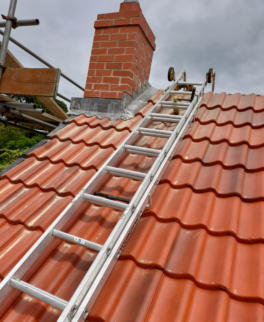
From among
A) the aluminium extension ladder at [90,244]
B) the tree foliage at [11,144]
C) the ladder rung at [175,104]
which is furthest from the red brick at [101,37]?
the tree foliage at [11,144]

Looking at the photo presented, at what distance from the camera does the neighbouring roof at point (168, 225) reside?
1.35 m

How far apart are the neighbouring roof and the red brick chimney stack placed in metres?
0.91

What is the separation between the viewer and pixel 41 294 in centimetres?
134

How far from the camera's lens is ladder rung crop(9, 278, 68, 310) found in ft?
4.21

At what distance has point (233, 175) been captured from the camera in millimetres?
2229

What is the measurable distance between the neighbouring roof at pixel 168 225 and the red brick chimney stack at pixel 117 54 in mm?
908

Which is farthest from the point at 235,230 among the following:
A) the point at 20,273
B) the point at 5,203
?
the point at 5,203

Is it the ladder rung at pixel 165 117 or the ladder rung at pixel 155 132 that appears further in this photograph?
the ladder rung at pixel 165 117

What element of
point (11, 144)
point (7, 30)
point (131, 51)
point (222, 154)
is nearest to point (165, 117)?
point (222, 154)

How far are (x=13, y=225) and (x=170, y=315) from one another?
4.70 feet

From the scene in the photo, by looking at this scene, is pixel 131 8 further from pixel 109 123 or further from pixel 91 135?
pixel 91 135

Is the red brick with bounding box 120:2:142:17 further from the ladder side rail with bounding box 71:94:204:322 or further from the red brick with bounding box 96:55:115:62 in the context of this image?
the ladder side rail with bounding box 71:94:204:322

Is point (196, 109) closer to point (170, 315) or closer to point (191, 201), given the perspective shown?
point (191, 201)

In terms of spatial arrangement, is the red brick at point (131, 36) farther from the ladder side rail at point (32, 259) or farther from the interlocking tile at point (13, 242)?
the interlocking tile at point (13, 242)
